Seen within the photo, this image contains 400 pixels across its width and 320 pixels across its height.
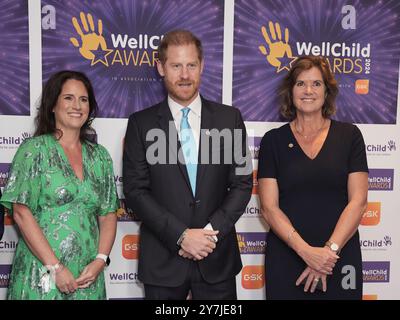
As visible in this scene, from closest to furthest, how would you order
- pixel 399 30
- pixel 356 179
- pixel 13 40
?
pixel 356 179, pixel 13 40, pixel 399 30

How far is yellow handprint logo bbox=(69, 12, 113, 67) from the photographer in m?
2.89

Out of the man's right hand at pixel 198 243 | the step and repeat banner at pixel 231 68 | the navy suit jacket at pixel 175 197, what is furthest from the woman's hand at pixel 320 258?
the step and repeat banner at pixel 231 68

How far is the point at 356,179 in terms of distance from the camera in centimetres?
252

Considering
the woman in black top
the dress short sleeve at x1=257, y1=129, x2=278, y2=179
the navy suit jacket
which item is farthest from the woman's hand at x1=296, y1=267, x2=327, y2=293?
the dress short sleeve at x1=257, y1=129, x2=278, y2=179

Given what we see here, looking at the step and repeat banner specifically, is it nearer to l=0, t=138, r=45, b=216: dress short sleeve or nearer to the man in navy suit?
the man in navy suit

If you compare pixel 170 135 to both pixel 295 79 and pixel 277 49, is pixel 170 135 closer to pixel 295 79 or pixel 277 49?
pixel 295 79

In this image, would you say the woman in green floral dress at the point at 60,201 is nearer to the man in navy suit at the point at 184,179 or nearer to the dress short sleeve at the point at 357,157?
the man in navy suit at the point at 184,179

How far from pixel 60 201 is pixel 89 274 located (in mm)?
409

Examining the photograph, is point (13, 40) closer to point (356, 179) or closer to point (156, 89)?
point (156, 89)

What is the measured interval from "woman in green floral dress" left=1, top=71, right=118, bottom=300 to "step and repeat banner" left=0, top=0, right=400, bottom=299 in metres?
0.48

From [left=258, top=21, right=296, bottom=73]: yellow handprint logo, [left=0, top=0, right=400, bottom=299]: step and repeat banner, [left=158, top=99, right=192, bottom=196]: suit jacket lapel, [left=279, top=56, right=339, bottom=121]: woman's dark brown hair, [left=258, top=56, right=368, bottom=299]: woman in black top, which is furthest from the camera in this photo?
[left=258, top=21, right=296, bottom=73]: yellow handprint logo

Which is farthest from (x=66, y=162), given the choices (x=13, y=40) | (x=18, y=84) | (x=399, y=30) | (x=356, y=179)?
(x=399, y=30)

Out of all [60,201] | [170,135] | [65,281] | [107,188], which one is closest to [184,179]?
[170,135]
